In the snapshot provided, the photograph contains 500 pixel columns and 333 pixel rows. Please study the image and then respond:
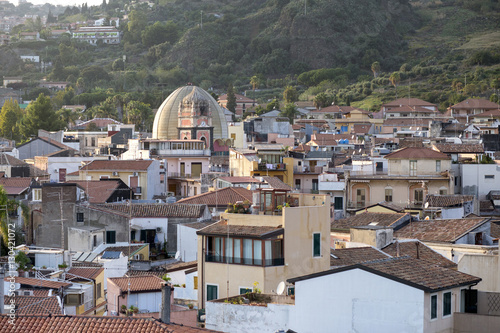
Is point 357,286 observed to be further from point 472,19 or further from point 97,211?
point 472,19

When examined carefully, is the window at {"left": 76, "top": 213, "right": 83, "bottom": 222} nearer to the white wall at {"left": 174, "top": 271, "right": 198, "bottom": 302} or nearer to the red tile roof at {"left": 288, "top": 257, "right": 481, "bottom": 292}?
the white wall at {"left": 174, "top": 271, "right": 198, "bottom": 302}

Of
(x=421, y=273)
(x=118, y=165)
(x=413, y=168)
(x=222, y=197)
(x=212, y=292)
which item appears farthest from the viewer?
(x=118, y=165)

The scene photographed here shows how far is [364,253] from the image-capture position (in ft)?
75.8

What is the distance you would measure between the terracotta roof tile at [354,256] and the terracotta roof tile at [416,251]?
114 centimetres

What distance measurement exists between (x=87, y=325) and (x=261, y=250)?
5.56 metres

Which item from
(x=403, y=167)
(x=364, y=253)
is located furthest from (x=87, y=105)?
(x=364, y=253)

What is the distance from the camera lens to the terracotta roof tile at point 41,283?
2397 centimetres

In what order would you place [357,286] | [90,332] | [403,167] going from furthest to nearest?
[403,167] < [357,286] < [90,332]

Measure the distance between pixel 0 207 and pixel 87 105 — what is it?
96729 millimetres

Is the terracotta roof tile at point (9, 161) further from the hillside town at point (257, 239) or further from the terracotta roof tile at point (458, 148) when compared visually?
the terracotta roof tile at point (458, 148)

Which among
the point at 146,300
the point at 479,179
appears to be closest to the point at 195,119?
the point at 479,179

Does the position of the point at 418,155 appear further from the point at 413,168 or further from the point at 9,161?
the point at 9,161

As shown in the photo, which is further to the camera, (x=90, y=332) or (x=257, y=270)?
(x=257, y=270)

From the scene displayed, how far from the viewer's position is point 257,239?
67.6 feet
